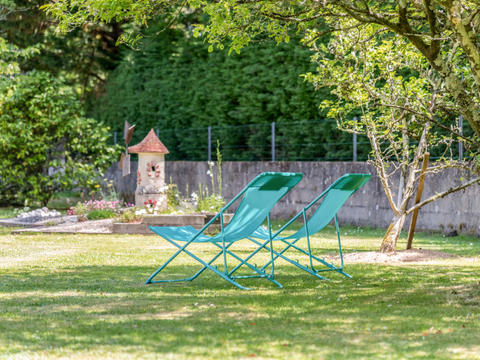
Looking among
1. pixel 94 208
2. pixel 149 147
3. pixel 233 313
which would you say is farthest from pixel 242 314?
pixel 94 208

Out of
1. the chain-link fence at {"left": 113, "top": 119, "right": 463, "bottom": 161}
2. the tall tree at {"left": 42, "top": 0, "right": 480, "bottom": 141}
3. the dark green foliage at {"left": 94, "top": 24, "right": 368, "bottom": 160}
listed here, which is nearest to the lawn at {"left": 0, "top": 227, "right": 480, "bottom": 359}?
the tall tree at {"left": 42, "top": 0, "right": 480, "bottom": 141}

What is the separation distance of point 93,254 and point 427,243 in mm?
5169

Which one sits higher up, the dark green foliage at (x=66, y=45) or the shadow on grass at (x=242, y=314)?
the dark green foliage at (x=66, y=45)

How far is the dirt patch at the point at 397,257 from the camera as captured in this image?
376 inches

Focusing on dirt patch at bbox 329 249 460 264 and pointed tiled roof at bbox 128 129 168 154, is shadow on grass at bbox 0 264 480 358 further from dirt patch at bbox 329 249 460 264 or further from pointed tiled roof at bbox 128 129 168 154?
pointed tiled roof at bbox 128 129 168 154

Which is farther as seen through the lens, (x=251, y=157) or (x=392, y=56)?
(x=251, y=157)

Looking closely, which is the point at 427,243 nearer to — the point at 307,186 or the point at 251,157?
the point at 307,186

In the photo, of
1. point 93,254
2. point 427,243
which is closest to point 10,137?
point 93,254

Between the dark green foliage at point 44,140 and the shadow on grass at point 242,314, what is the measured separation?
10840 mm

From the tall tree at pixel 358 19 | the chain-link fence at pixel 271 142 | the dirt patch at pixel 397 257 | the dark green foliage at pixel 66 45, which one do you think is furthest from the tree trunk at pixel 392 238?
the dark green foliage at pixel 66 45

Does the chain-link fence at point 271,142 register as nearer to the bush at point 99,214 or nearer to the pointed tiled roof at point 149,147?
the pointed tiled roof at point 149,147

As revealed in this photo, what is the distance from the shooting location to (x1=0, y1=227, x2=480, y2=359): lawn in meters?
4.60

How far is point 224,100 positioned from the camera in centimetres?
1939

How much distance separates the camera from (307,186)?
54.4 ft
